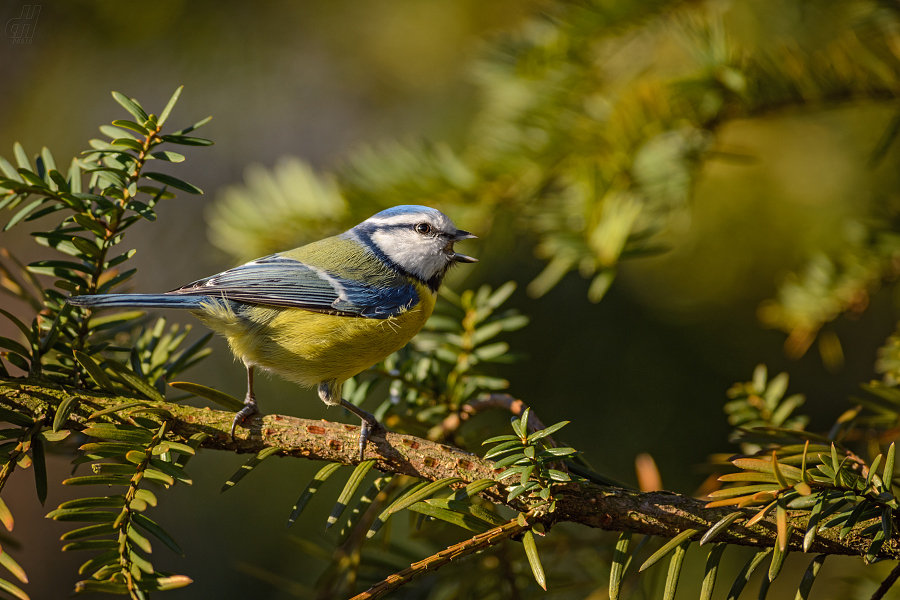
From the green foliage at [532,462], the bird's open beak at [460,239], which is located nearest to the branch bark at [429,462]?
the green foliage at [532,462]

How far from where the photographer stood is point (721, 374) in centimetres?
175

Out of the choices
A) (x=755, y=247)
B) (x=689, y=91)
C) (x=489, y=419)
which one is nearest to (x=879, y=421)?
(x=689, y=91)

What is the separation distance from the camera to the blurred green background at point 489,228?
5.51 feet

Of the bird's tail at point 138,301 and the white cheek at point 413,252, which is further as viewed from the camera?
the white cheek at point 413,252

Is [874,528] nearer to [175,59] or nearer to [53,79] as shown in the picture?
[175,59]

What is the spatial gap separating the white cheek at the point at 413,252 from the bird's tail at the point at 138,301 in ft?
1.89

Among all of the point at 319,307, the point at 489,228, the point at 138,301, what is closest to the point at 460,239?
the point at 489,228

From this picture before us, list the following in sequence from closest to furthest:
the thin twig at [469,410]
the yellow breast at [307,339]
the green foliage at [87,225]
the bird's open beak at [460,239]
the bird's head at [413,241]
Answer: the green foliage at [87,225] → the thin twig at [469,410] → the yellow breast at [307,339] → the bird's open beak at [460,239] → the bird's head at [413,241]

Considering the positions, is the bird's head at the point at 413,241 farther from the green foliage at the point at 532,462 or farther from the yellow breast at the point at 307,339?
the green foliage at the point at 532,462

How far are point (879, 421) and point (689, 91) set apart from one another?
2.27 ft

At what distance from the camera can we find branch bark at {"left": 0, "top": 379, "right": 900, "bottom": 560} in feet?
2.43

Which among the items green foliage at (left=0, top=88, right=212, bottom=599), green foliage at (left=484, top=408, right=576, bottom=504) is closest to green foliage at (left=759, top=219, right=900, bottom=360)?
green foliage at (left=484, top=408, right=576, bottom=504)

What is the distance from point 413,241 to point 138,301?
891 millimetres

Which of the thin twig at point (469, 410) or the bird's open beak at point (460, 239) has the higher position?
the bird's open beak at point (460, 239)
